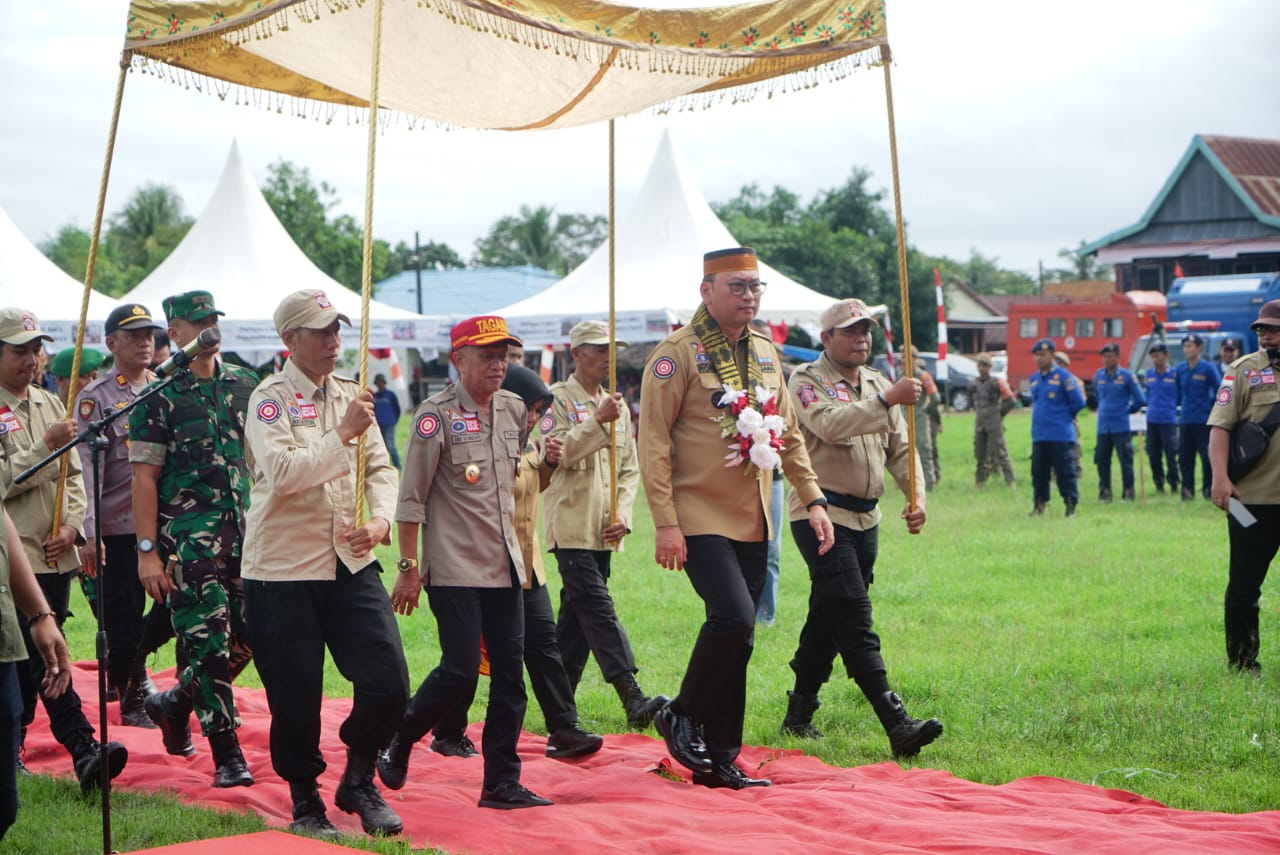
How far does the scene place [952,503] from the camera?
59.6 ft

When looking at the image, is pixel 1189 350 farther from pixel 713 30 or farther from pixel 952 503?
pixel 713 30

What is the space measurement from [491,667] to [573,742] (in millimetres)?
1057

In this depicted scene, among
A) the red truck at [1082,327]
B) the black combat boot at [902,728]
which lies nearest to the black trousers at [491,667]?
the black combat boot at [902,728]

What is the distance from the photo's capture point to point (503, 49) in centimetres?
712

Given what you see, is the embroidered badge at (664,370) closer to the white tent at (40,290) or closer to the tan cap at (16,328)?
the tan cap at (16,328)

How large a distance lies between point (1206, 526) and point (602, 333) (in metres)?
9.91

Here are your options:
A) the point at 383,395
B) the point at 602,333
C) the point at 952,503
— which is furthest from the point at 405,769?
the point at 383,395

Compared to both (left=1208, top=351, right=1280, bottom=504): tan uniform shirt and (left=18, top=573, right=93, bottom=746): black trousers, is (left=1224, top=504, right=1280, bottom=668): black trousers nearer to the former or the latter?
(left=1208, top=351, right=1280, bottom=504): tan uniform shirt

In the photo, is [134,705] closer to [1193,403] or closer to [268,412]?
[268,412]

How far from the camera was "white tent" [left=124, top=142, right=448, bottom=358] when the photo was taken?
2122cm

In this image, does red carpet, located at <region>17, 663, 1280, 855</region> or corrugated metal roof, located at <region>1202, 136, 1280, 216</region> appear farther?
corrugated metal roof, located at <region>1202, 136, 1280, 216</region>

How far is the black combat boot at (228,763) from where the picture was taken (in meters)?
5.79

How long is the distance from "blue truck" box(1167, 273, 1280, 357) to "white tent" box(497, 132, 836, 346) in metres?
7.37

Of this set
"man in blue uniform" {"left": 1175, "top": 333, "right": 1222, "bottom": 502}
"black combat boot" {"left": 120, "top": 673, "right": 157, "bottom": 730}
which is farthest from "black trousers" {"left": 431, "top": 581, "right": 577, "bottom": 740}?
"man in blue uniform" {"left": 1175, "top": 333, "right": 1222, "bottom": 502}
